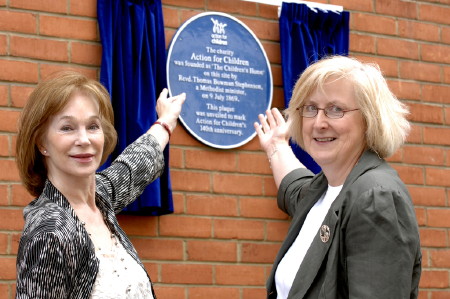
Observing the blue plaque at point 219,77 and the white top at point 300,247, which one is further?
the blue plaque at point 219,77

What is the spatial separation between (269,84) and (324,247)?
206 cm

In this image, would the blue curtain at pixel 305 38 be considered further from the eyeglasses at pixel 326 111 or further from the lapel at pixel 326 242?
the lapel at pixel 326 242

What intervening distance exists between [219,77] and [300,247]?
5.75 ft

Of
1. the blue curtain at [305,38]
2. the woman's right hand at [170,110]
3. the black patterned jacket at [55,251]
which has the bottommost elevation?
the black patterned jacket at [55,251]

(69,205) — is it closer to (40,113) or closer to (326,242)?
(40,113)

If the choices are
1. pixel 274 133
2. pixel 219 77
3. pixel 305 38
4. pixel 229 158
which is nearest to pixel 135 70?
pixel 219 77

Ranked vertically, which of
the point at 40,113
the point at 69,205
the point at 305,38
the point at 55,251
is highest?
the point at 305,38

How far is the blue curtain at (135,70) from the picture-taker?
4.24 meters

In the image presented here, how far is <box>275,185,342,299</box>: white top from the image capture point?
305 cm

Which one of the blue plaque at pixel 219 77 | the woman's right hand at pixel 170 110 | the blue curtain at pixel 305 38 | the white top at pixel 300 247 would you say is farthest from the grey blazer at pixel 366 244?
the blue curtain at pixel 305 38

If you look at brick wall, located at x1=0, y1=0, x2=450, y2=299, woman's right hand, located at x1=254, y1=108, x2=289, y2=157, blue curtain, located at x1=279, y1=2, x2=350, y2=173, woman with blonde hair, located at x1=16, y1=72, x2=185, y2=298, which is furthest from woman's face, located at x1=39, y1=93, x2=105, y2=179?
blue curtain, located at x1=279, y1=2, x2=350, y2=173

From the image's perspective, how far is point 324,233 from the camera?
9.42 feet

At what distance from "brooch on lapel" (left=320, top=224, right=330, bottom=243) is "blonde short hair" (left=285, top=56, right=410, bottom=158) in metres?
0.34

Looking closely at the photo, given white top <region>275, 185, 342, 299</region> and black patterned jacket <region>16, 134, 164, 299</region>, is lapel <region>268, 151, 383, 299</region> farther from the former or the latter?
black patterned jacket <region>16, 134, 164, 299</region>
